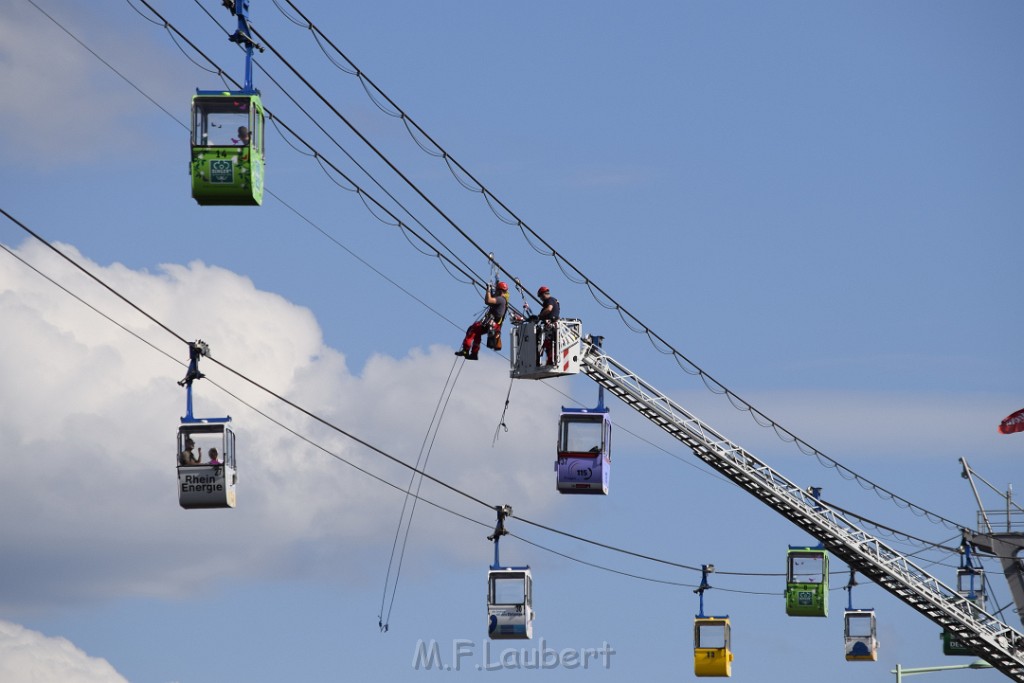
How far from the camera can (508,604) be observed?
185ft

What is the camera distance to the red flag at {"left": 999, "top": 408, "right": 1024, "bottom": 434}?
283 ft

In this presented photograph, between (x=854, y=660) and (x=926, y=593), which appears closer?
(x=926, y=593)

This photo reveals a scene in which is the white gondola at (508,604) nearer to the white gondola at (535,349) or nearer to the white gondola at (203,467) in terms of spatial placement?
the white gondola at (535,349)

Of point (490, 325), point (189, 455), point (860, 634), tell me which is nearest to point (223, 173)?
point (189, 455)

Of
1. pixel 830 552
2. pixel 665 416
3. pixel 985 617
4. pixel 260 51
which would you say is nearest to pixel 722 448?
pixel 665 416

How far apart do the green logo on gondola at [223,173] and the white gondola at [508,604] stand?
17387 millimetres

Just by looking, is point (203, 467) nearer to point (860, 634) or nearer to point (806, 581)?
point (806, 581)

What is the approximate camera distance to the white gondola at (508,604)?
5619 cm

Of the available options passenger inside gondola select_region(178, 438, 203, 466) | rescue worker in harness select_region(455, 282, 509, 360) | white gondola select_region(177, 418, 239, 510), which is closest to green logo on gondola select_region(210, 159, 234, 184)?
white gondola select_region(177, 418, 239, 510)

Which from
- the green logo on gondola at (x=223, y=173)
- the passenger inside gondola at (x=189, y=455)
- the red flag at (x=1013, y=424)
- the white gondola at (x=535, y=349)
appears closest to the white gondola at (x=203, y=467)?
the passenger inside gondola at (x=189, y=455)

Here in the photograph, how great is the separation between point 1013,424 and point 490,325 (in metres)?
39.0

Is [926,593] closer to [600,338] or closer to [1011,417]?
[600,338]

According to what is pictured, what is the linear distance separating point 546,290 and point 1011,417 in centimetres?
3692

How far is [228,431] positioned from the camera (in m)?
46.4
